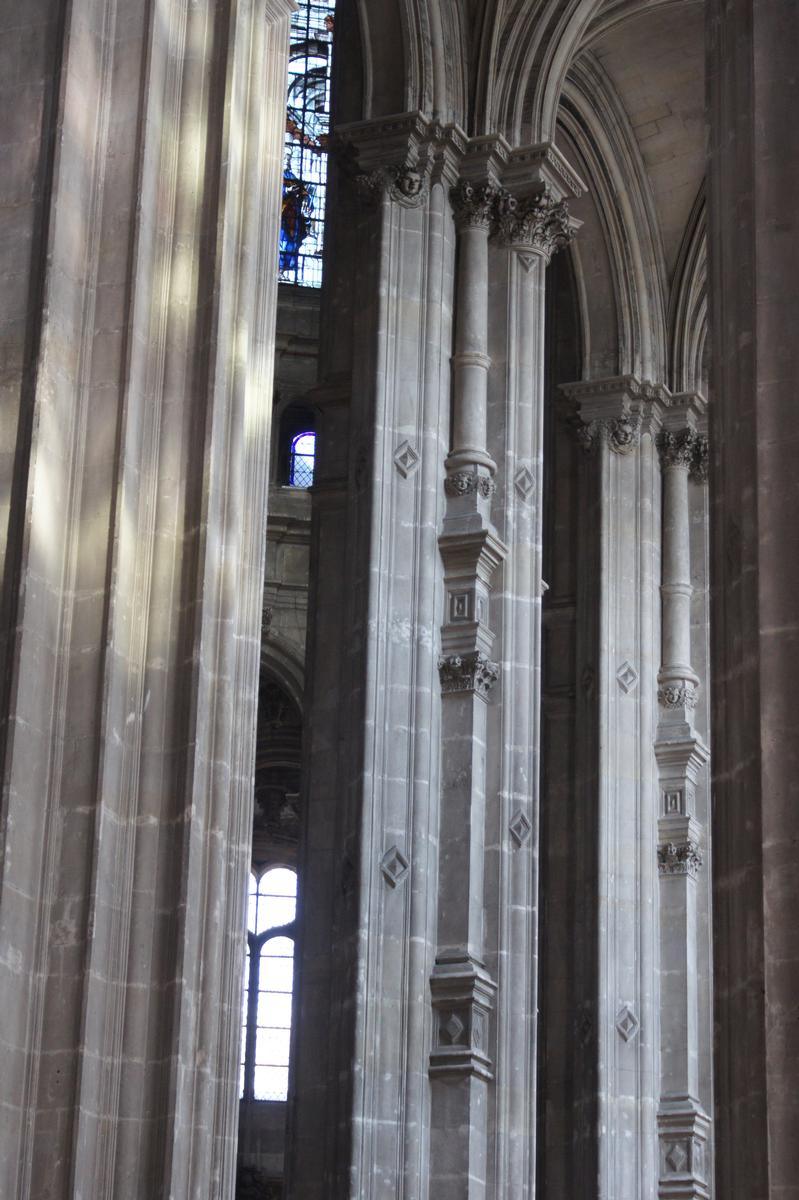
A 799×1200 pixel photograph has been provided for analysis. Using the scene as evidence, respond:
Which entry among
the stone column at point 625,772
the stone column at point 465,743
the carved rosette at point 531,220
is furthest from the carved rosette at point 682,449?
the stone column at point 465,743

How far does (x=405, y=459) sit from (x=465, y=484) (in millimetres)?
597

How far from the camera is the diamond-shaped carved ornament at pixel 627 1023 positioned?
897 inches

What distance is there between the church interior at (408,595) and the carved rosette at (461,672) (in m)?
0.04

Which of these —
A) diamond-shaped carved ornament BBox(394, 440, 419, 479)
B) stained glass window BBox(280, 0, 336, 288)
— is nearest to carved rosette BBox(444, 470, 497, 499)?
diamond-shaped carved ornament BBox(394, 440, 419, 479)

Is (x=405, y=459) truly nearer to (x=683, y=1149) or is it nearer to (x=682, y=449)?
(x=682, y=449)

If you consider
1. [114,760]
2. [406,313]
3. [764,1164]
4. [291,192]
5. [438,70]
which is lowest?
[764,1164]

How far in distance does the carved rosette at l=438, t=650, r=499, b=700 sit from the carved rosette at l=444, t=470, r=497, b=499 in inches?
56.5

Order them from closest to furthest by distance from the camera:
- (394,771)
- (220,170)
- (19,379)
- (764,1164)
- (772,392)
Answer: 1. (764,1164)
2. (772,392)
3. (19,379)
4. (220,170)
5. (394,771)

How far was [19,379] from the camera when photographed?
43.5 feet

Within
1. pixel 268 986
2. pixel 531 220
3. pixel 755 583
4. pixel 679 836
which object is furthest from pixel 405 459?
pixel 268 986

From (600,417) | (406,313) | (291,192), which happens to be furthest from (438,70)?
(291,192)

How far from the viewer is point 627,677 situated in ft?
80.1

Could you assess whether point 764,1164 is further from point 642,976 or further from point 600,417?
point 600,417

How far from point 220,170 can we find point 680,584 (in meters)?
11.9
